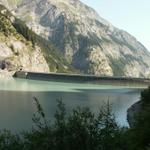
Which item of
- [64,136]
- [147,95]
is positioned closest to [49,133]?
[64,136]

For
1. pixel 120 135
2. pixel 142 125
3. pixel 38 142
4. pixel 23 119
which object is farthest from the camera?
pixel 23 119

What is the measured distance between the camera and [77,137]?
19.8 metres

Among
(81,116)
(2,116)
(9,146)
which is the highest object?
(81,116)

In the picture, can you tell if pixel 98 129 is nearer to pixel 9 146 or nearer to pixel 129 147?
pixel 129 147

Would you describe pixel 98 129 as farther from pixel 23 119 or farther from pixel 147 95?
pixel 147 95

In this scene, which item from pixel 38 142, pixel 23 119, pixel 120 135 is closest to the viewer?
pixel 38 142

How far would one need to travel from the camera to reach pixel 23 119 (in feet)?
203

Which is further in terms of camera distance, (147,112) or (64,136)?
(147,112)

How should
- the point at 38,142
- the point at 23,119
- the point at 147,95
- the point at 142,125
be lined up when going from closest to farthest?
the point at 38,142, the point at 142,125, the point at 23,119, the point at 147,95

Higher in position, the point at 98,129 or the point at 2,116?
the point at 98,129

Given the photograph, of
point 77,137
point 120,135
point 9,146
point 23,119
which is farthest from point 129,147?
point 23,119

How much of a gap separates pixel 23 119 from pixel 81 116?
41704 millimetres

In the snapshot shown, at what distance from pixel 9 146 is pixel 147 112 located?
7.65m

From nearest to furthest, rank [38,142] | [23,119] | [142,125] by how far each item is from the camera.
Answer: [38,142] < [142,125] < [23,119]
